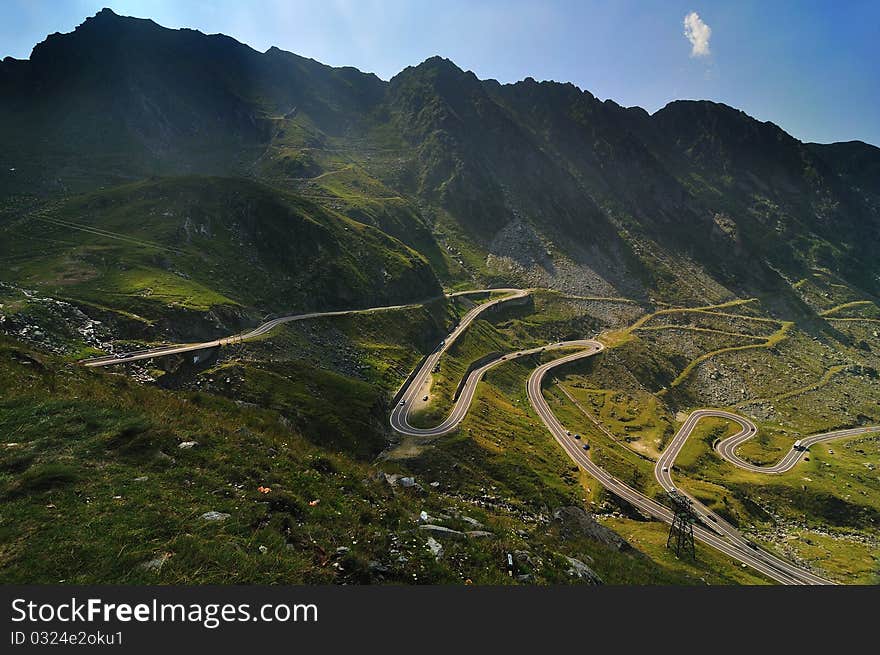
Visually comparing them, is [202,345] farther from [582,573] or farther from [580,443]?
[580,443]

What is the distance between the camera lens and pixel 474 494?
188 feet

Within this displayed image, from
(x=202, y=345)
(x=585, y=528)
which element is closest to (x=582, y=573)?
(x=585, y=528)

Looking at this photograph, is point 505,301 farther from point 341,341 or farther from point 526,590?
point 526,590

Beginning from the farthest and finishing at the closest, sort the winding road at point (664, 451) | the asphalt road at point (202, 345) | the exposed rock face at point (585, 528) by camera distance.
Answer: the winding road at point (664, 451)
the asphalt road at point (202, 345)
the exposed rock face at point (585, 528)

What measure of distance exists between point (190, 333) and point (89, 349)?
1587 centimetres

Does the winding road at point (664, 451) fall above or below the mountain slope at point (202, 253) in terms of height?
below

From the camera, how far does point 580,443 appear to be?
92000mm

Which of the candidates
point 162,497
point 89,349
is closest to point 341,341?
point 89,349

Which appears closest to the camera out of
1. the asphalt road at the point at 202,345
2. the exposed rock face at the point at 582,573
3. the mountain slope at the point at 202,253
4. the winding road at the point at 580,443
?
the exposed rock face at the point at 582,573

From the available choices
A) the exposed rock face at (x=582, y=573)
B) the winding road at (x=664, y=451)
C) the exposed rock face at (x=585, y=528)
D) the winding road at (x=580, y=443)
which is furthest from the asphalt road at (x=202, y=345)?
the exposed rock face at (x=585, y=528)

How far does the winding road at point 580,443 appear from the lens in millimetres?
65312

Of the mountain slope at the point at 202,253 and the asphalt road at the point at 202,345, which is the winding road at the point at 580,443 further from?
the mountain slope at the point at 202,253

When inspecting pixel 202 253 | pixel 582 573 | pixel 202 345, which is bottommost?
pixel 582 573

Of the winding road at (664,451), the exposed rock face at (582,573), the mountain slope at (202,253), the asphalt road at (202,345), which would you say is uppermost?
the mountain slope at (202,253)
